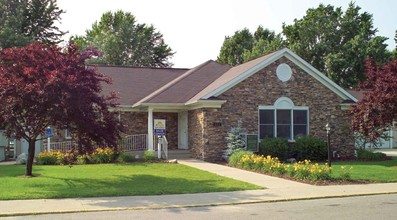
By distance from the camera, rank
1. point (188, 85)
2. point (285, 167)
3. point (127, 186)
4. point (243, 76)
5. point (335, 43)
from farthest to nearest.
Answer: point (335, 43) < point (188, 85) < point (243, 76) < point (285, 167) < point (127, 186)

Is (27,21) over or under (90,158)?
over

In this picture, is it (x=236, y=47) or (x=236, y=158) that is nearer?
(x=236, y=158)

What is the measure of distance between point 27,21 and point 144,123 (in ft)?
74.4

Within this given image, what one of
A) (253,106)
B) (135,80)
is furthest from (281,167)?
(135,80)

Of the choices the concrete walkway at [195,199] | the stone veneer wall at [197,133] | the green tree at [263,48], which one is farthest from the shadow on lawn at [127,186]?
the green tree at [263,48]

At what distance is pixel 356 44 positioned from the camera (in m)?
43.8

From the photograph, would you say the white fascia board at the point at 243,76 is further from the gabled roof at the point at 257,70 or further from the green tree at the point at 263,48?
the green tree at the point at 263,48

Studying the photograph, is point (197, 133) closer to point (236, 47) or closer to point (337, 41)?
point (337, 41)

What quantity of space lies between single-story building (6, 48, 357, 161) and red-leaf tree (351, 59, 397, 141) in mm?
3802

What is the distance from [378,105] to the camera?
1958 centimetres

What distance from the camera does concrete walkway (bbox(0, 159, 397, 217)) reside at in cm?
1067

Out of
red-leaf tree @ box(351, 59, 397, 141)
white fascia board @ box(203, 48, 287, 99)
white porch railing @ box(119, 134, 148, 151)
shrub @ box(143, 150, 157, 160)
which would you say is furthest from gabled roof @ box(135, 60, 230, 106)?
red-leaf tree @ box(351, 59, 397, 141)

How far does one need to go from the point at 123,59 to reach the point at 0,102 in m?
39.0

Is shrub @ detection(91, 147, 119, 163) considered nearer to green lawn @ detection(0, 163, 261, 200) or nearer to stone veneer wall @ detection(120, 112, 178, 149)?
green lawn @ detection(0, 163, 261, 200)
